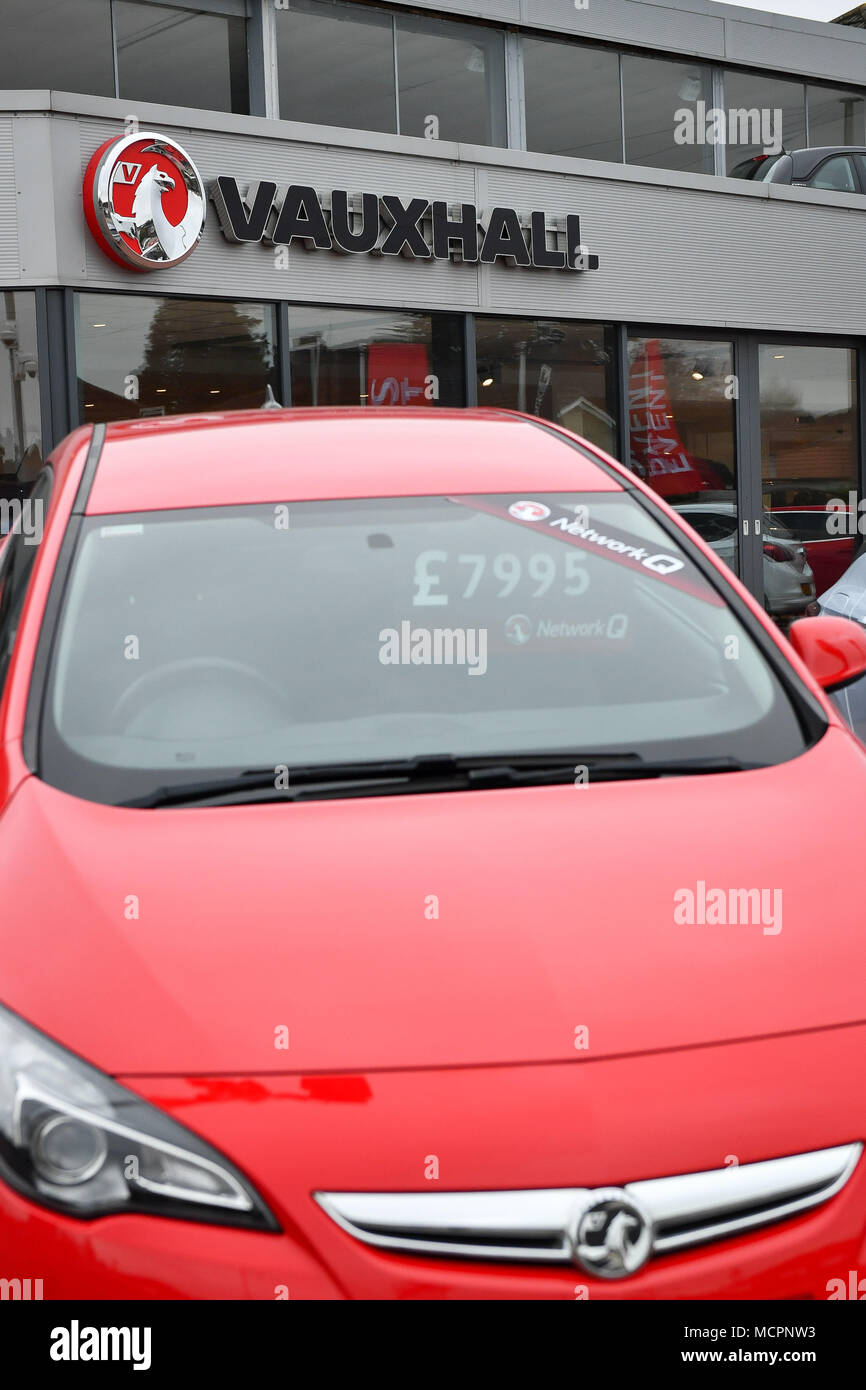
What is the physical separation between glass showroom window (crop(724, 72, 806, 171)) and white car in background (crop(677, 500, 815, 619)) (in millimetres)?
4139

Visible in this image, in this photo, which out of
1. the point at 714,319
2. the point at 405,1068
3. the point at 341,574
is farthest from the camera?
the point at 714,319

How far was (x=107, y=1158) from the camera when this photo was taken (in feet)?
6.00

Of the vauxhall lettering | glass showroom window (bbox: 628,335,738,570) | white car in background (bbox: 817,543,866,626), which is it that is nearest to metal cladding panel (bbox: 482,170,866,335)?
the vauxhall lettering

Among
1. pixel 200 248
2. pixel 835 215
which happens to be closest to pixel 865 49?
pixel 835 215

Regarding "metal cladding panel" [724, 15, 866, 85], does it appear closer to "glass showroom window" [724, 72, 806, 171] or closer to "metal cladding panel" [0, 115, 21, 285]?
"glass showroom window" [724, 72, 806, 171]

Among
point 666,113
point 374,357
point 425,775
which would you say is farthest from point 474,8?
point 425,775

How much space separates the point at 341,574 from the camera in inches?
115

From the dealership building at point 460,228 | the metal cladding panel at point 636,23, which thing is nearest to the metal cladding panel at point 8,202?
the dealership building at point 460,228

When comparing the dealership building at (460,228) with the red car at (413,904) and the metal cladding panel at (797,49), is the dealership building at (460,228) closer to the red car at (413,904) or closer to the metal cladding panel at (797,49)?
the metal cladding panel at (797,49)

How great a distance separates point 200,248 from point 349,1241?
36.6ft

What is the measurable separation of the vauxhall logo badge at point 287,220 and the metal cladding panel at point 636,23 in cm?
240
